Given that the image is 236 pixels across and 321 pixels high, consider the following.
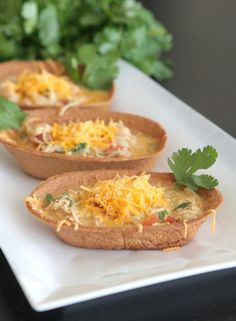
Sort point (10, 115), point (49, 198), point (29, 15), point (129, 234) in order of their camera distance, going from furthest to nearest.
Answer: point (29, 15), point (10, 115), point (49, 198), point (129, 234)

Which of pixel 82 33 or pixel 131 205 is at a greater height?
pixel 131 205

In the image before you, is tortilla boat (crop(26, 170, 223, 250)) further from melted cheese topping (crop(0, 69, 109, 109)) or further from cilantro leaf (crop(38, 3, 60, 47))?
cilantro leaf (crop(38, 3, 60, 47))

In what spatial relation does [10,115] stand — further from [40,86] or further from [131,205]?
[131,205]

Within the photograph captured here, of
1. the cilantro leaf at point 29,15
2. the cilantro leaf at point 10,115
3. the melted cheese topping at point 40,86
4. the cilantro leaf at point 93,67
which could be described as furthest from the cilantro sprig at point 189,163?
the cilantro leaf at point 29,15

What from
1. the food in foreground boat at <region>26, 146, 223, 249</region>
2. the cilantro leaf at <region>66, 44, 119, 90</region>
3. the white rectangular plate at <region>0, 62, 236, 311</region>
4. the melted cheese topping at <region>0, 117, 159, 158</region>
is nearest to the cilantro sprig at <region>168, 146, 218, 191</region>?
the food in foreground boat at <region>26, 146, 223, 249</region>

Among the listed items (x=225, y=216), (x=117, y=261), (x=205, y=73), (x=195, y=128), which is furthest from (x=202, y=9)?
(x=117, y=261)

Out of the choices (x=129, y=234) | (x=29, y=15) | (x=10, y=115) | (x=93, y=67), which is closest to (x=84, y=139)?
(x=10, y=115)
